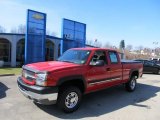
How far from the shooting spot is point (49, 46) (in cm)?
3198

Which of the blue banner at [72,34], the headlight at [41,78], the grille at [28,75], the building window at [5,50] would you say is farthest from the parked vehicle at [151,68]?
the headlight at [41,78]

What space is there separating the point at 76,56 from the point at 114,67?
1727 mm

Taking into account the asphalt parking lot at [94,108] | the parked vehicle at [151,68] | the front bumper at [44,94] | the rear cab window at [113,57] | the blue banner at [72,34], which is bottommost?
the asphalt parking lot at [94,108]

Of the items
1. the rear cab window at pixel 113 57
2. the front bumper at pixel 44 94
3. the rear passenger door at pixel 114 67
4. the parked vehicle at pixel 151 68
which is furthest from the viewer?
the parked vehicle at pixel 151 68

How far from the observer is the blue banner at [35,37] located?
2142 cm

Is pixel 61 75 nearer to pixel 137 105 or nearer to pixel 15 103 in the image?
pixel 15 103

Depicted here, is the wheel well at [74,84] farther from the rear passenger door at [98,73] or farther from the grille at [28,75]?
the grille at [28,75]

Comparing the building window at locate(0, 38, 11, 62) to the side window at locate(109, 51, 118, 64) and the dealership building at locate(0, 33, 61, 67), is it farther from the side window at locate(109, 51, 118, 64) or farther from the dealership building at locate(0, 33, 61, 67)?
the side window at locate(109, 51, 118, 64)

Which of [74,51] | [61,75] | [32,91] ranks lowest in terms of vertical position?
[32,91]

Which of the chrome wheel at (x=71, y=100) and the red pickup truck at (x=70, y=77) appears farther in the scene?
the chrome wheel at (x=71, y=100)

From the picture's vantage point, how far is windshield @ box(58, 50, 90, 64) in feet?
24.4

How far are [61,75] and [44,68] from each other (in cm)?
55

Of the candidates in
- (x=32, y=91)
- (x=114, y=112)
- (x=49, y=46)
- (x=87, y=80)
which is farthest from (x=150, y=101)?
(x=49, y=46)

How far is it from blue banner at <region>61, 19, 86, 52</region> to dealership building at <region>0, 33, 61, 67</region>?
6.87 feet
